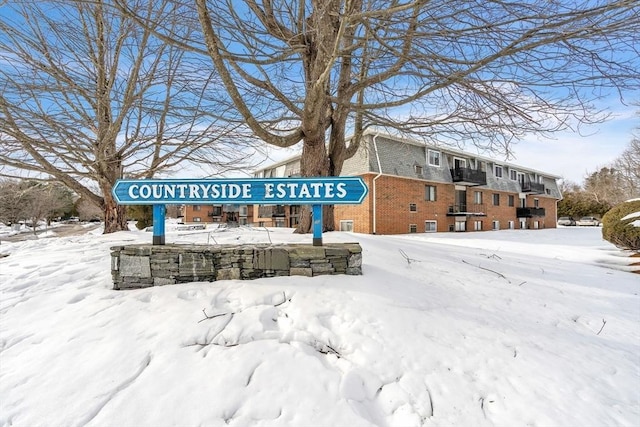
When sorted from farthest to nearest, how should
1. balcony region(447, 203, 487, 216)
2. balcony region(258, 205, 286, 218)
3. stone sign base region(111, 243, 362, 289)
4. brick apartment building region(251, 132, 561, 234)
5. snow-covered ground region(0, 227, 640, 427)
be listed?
balcony region(258, 205, 286, 218)
balcony region(447, 203, 487, 216)
brick apartment building region(251, 132, 561, 234)
stone sign base region(111, 243, 362, 289)
snow-covered ground region(0, 227, 640, 427)

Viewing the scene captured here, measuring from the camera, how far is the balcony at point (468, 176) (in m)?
22.5

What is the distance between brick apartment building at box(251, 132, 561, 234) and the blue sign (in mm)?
9525

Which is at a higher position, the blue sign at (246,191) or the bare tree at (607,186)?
the bare tree at (607,186)

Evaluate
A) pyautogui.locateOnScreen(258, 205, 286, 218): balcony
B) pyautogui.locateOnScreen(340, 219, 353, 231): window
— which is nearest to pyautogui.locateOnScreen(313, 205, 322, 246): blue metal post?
pyautogui.locateOnScreen(340, 219, 353, 231): window

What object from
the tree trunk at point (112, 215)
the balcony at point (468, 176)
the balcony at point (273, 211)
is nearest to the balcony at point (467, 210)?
the balcony at point (468, 176)

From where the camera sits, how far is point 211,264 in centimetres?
406

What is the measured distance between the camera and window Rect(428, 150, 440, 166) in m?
21.6

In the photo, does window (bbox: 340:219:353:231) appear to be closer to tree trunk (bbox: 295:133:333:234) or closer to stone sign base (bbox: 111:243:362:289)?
tree trunk (bbox: 295:133:333:234)

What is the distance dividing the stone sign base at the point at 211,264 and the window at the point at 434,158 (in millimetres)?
19567

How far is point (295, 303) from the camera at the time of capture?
3.48m

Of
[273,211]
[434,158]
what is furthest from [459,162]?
[273,211]

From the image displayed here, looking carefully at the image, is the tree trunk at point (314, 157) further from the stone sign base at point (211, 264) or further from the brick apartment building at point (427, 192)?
the brick apartment building at point (427, 192)

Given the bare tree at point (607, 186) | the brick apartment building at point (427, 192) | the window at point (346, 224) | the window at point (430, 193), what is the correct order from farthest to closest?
the bare tree at point (607, 186) → the window at point (430, 193) → the window at point (346, 224) → the brick apartment building at point (427, 192)

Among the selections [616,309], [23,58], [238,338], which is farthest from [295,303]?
[23,58]
